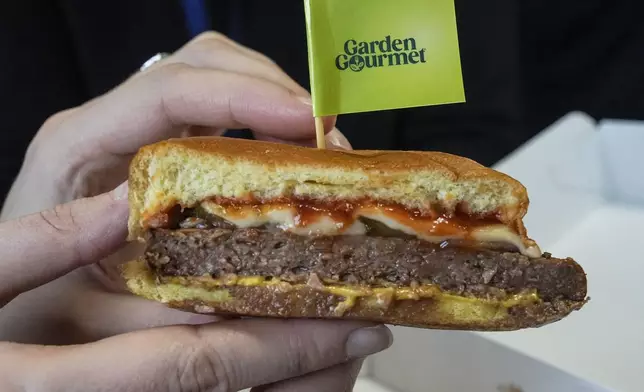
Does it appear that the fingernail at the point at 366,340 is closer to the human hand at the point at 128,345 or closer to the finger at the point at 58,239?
the human hand at the point at 128,345

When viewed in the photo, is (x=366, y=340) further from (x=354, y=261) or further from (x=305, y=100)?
(x=305, y=100)

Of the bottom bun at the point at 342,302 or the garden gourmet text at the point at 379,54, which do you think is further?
the garden gourmet text at the point at 379,54

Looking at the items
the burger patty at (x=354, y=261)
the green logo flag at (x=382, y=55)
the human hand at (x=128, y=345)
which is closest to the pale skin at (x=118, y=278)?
the human hand at (x=128, y=345)

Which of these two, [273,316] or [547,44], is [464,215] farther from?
[547,44]

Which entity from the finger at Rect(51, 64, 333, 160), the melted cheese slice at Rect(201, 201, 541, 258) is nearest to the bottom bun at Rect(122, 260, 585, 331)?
the melted cheese slice at Rect(201, 201, 541, 258)

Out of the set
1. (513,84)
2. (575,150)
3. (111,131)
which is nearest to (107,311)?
(111,131)

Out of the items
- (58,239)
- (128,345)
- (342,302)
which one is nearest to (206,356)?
(128,345)
